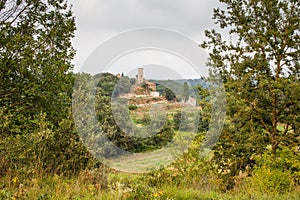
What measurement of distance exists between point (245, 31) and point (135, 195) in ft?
16.9

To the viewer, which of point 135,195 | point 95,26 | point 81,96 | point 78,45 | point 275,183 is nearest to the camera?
point 135,195

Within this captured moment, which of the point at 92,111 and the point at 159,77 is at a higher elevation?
the point at 159,77

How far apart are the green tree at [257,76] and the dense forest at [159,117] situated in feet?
0.08

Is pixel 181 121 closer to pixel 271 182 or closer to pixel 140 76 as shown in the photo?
pixel 140 76

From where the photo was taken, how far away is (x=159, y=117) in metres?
5.43

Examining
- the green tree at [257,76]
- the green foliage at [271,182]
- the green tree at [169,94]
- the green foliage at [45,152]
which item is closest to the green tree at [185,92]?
the green tree at [169,94]

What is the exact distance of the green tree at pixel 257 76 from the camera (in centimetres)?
686

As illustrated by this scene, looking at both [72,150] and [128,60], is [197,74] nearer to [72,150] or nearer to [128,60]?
[128,60]

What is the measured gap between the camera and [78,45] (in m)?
7.16

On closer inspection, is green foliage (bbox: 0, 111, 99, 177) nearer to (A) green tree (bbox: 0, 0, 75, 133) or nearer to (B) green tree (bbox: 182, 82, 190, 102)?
(A) green tree (bbox: 0, 0, 75, 133)

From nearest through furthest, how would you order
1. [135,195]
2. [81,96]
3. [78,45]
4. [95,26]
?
[135,195] → [81,96] → [95,26] → [78,45]

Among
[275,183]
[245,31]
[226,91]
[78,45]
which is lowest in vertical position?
[275,183]

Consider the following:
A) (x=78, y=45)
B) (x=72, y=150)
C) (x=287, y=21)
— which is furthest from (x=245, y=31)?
(x=72, y=150)

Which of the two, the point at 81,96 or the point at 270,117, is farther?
the point at 270,117
